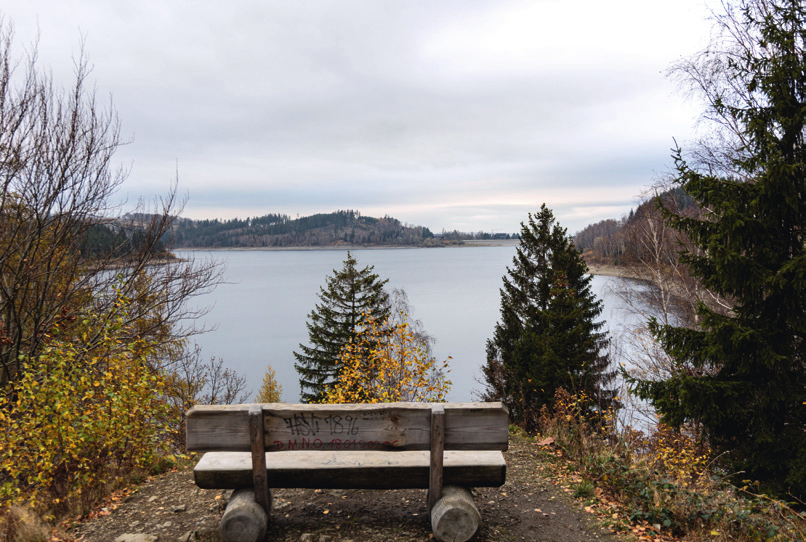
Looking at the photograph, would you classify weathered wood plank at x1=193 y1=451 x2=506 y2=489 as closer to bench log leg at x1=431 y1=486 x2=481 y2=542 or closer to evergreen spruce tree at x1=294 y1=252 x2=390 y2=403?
bench log leg at x1=431 y1=486 x2=481 y2=542

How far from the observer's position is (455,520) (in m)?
3.40

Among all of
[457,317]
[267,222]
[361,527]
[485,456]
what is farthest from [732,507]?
[267,222]

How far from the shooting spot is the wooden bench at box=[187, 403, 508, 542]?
11.0ft

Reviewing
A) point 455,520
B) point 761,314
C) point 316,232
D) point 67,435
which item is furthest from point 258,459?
point 316,232

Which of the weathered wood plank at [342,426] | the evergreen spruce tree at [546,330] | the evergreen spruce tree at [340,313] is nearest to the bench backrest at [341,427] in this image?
the weathered wood plank at [342,426]

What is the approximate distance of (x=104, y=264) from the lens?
8273 mm

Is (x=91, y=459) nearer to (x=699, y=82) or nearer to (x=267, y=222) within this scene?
(x=699, y=82)

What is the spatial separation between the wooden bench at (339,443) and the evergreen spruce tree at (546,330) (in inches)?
449

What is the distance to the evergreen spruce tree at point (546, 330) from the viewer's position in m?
15.1

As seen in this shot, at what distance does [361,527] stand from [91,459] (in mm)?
3374

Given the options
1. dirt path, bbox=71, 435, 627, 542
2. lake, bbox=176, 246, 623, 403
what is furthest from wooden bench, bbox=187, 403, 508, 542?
lake, bbox=176, 246, 623, 403

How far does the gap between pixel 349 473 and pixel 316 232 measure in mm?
169847

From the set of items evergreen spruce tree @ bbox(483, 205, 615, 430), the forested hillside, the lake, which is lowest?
the lake

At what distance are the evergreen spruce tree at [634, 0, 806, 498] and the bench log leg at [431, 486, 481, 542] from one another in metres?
4.35
